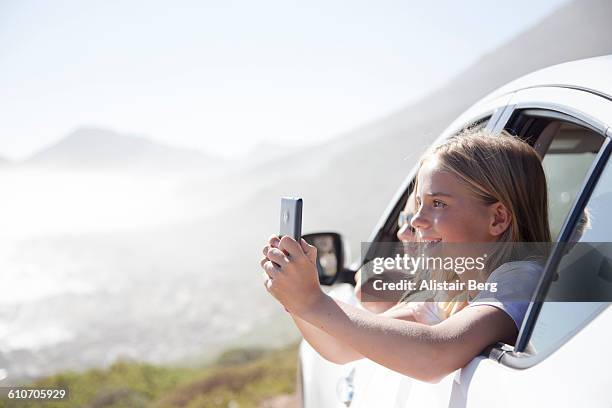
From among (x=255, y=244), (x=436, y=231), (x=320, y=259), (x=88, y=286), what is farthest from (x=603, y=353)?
(x=255, y=244)

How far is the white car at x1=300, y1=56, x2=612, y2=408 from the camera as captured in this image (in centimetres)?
98

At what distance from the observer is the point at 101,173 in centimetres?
4019

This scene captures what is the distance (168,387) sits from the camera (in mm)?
9547

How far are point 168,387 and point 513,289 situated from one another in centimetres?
895

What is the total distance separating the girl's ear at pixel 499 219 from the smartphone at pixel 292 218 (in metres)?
0.44

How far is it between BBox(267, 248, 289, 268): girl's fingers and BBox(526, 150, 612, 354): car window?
1.57 ft

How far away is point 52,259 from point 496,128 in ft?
103

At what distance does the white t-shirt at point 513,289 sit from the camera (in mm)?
1287

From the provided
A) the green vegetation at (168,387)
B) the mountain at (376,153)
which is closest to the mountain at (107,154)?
the mountain at (376,153)

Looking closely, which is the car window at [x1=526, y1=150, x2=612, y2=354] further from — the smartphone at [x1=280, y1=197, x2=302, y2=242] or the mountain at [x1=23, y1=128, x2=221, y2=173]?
the mountain at [x1=23, y1=128, x2=221, y2=173]

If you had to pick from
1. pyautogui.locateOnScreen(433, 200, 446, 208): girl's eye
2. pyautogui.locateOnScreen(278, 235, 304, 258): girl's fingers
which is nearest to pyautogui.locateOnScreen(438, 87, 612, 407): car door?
pyautogui.locateOnScreen(433, 200, 446, 208): girl's eye

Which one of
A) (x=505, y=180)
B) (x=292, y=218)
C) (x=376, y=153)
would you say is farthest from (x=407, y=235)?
(x=376, y=153)

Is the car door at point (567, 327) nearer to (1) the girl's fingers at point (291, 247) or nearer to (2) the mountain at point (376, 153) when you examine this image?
(1) the girl's fingers at point (291, 247)

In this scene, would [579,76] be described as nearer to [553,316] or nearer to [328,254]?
[553,316]
